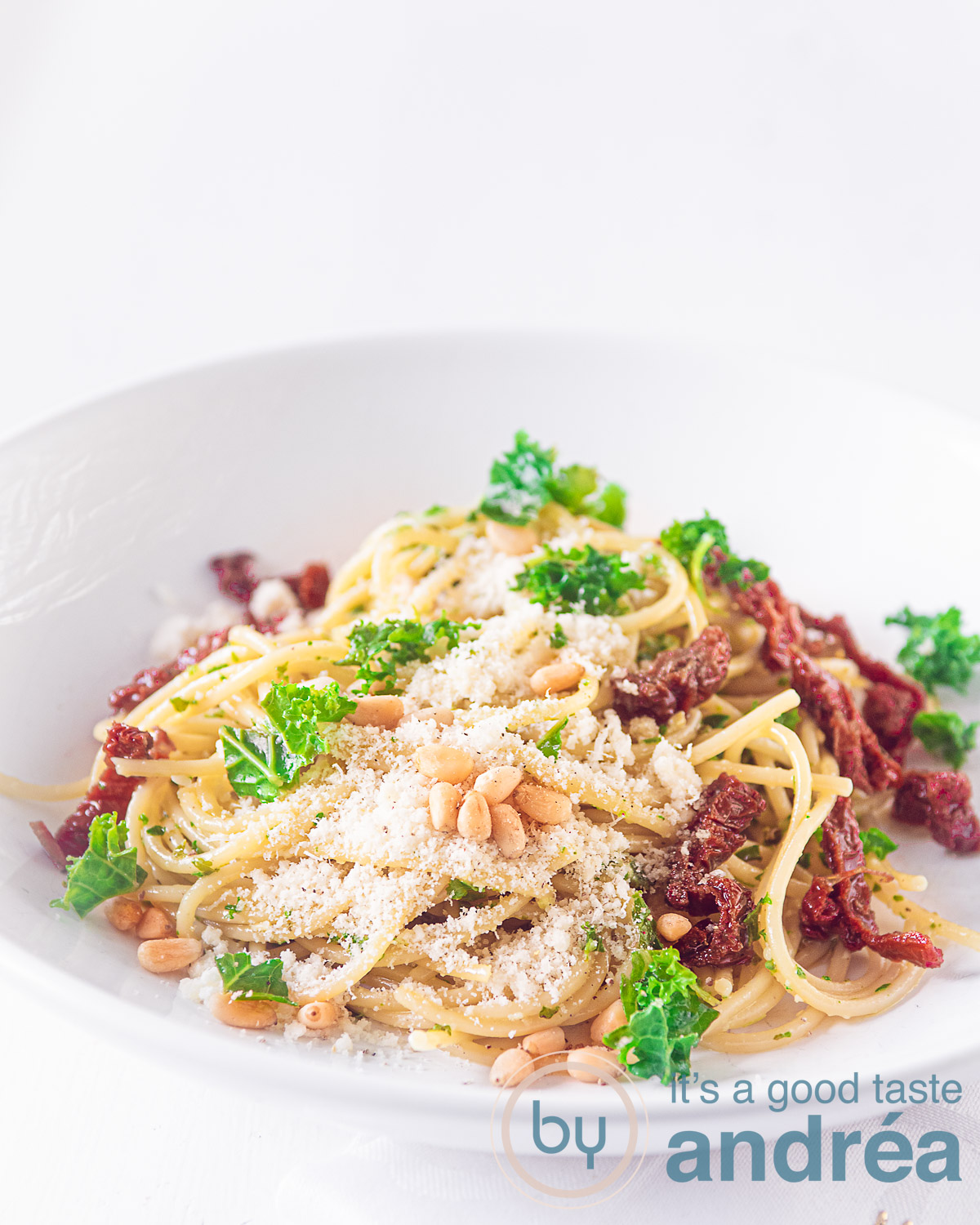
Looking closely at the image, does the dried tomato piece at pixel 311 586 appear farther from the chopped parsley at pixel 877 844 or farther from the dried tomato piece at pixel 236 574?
the chopped parsley at pixel 877 844

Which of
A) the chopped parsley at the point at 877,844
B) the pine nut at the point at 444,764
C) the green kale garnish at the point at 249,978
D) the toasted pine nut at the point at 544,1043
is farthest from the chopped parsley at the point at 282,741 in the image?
the chopped parsley at the point at 877,844

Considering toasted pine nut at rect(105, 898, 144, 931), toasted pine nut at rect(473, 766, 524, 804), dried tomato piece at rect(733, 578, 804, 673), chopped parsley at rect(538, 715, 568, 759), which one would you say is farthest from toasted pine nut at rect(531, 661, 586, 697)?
toasted pine nut at rect(105, 898, 144, 931)

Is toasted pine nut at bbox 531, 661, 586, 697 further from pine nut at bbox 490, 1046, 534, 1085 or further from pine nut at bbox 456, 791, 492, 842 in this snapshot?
pine nut at bbox 490, 1046, 534, 1085

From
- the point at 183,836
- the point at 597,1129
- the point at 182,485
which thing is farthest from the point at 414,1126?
the point at 182,485

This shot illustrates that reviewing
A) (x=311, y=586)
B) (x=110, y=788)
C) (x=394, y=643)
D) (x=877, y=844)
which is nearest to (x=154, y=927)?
(x=110, y=788)

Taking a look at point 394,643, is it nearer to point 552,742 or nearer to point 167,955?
point 552,742
